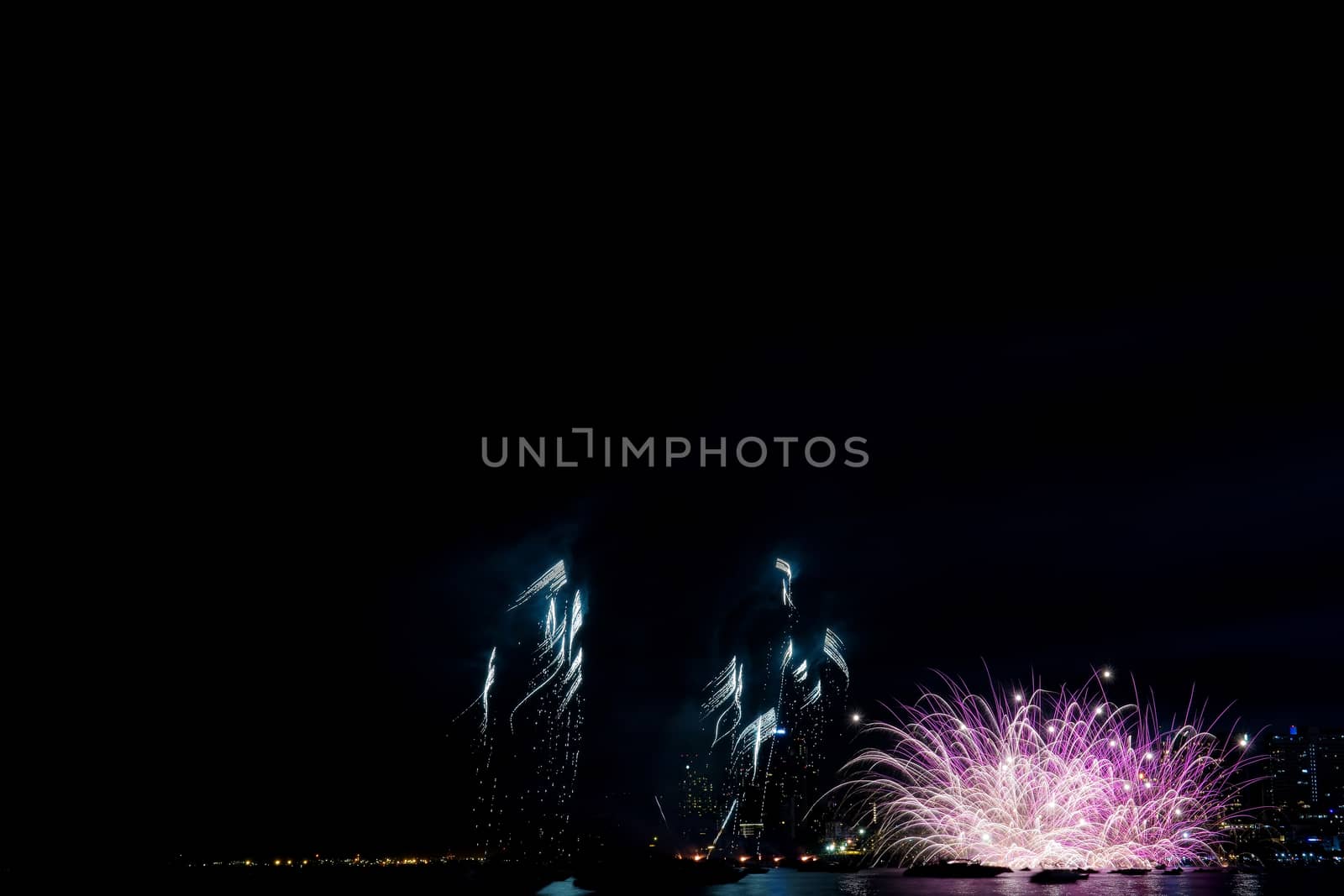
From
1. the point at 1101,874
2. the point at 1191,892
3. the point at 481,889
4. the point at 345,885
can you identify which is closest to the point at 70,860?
the point at 345,885

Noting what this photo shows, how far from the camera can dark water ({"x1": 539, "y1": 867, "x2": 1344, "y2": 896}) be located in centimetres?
7238

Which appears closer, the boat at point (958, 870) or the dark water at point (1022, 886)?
the dark water at point (1022, 886)

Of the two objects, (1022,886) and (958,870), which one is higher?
(1022,886)

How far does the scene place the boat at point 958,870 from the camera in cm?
9550

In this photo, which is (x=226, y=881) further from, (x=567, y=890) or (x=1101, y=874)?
Result: (x=1101, y=874)

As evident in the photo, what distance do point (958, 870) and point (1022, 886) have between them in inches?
745

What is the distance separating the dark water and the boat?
0.92 meters

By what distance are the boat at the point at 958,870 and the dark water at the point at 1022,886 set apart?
3.02 ft

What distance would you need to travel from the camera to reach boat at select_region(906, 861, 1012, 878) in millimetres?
95500

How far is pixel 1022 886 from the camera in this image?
80.8m

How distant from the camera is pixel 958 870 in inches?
3890

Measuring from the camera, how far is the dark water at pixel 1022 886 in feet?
237

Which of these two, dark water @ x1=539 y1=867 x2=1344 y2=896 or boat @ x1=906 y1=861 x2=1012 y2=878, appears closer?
dark water @ x1=539 y1=867 x2=1344 y2=896

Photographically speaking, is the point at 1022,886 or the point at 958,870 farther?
the point at 958,870
